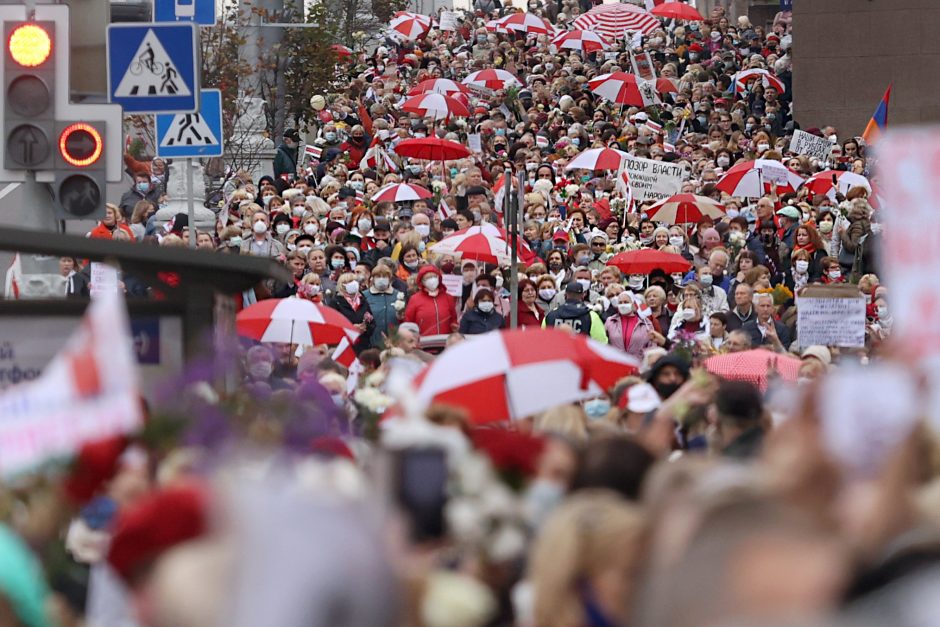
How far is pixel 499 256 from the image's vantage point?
20.8 metres

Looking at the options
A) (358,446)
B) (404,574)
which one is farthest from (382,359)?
(404,574)

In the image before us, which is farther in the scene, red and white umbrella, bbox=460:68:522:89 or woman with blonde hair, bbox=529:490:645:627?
red and white umbrella, bbox=460:68:522:89

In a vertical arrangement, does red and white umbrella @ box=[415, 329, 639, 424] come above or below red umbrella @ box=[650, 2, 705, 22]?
below

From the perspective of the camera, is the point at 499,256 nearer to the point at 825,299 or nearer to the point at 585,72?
the point at 825,299

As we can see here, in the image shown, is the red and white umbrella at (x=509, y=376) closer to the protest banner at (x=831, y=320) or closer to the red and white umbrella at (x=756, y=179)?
the protest banner at (x=831, y=320)

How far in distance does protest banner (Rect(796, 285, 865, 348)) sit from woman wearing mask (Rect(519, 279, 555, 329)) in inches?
169

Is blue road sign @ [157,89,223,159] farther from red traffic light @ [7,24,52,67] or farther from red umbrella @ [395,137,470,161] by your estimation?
red umbrella @ [395,137,470,161]

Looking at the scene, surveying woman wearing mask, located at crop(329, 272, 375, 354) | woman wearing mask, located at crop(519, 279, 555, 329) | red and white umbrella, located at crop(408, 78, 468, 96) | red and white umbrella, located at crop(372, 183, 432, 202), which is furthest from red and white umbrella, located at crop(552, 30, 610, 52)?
woman wearing mask, located at crop(329, 272, 375, 354)

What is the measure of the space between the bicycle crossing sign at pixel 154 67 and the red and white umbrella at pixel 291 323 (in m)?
2.90

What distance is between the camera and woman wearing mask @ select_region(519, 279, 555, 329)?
1950cm

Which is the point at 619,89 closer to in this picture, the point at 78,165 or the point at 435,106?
the point at 435,106

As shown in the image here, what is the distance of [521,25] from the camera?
→ 47.7 meters

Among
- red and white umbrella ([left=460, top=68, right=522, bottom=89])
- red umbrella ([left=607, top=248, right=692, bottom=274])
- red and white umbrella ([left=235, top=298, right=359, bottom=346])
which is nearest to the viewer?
red and white umbrella ([left=235, top=298, right=359, bottom=346])

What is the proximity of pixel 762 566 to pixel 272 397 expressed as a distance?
3.77m
